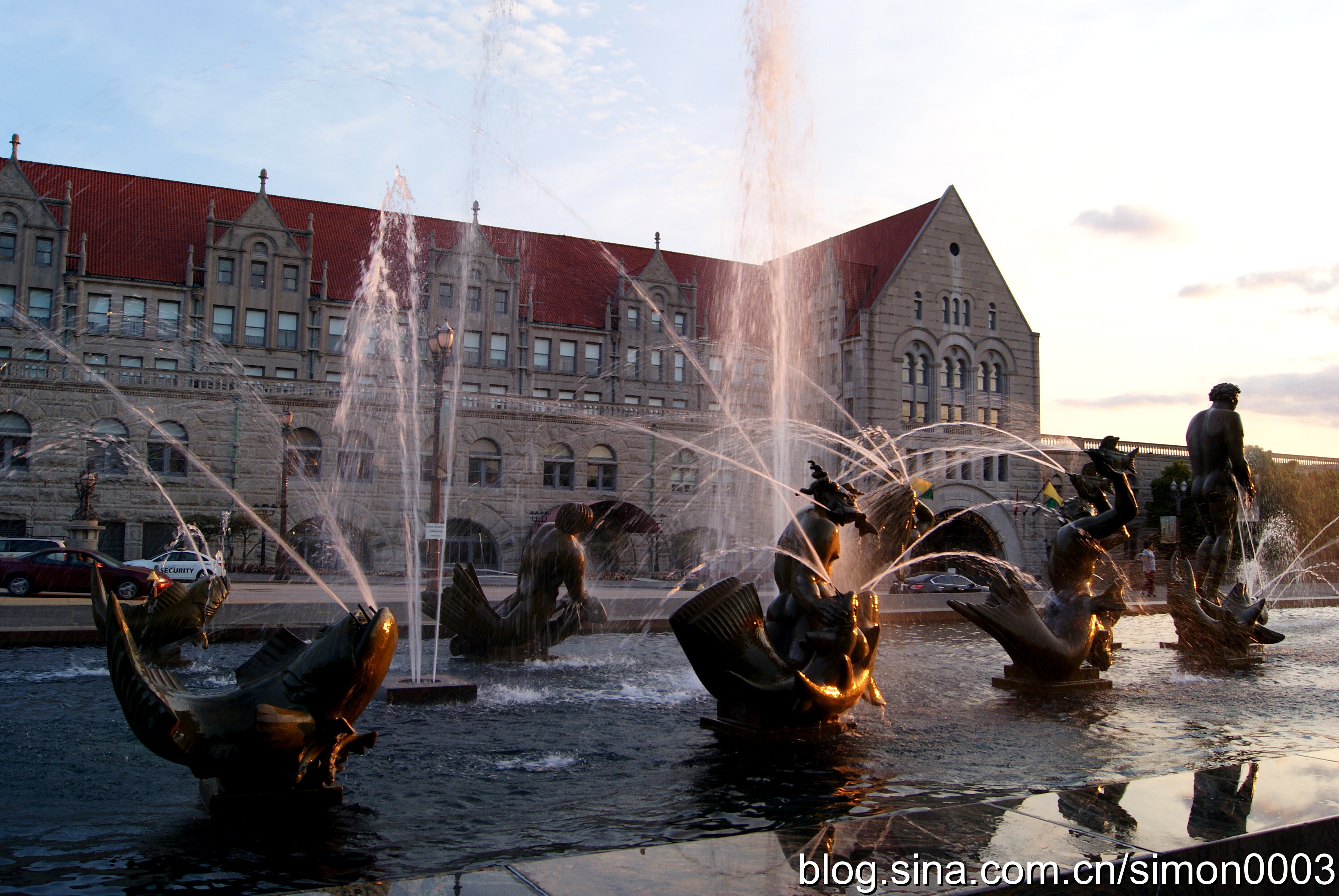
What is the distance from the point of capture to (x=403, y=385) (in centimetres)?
3472

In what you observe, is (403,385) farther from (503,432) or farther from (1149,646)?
(1149,646)

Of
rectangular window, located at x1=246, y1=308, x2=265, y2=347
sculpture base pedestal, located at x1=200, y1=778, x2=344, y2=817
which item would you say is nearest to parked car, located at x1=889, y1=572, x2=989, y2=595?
rectangular window, located at x1=246, y1=308, x2=265, y2=347

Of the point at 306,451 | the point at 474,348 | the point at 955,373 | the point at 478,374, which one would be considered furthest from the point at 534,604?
the point at 955,373

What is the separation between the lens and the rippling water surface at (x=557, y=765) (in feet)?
15.8

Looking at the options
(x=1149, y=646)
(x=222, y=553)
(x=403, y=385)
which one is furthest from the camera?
(x=222, y=553)

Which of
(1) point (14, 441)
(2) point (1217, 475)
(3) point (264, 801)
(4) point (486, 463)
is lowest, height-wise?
(3) point (264, 801)

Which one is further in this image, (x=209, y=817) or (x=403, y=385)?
(x=403, y=385)

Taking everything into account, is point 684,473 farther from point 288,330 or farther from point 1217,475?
point 1217,475

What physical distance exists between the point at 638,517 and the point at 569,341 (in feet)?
43.5

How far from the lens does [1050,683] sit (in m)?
10.2

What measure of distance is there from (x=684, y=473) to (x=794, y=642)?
42384mm

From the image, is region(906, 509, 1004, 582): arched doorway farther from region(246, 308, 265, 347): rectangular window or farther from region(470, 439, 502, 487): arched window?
region(246, 308, 265, 347): rectangular window

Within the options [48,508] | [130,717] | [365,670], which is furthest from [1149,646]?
[48,508]

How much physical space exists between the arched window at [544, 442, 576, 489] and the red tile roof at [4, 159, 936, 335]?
939 cm
